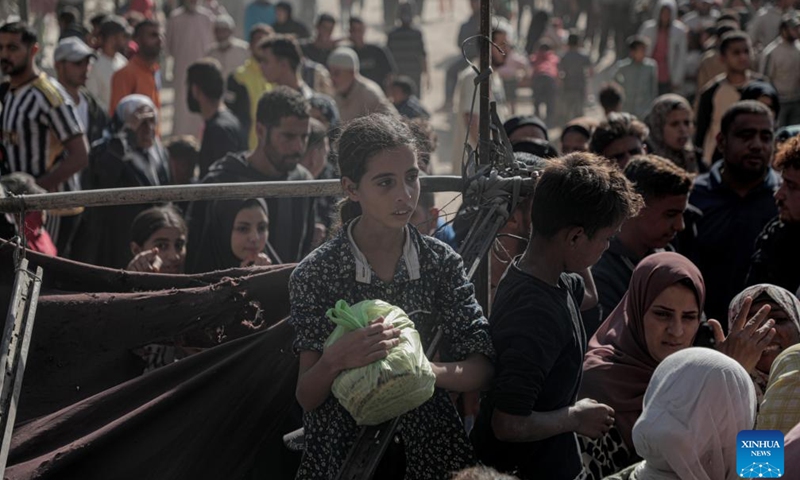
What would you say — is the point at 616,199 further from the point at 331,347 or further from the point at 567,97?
the point at 567,97

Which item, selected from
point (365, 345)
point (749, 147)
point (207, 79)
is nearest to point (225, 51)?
point (207, 79)

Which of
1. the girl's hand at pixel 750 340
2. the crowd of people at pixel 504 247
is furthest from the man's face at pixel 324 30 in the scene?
the girl's hand at pixel 750 340

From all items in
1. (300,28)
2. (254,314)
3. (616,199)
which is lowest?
(254,314)

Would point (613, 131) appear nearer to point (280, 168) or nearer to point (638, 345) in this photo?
point (280, 168)

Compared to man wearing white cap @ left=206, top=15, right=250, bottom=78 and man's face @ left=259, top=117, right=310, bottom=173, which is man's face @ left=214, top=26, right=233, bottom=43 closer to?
man wearing white cap @ left=206, top=15, right=250, bottom=78

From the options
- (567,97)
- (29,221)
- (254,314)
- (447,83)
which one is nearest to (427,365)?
(254,314)

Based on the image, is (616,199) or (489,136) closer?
(616,199)

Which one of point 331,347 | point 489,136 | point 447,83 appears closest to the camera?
point 331,347

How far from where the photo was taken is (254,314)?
165 inches

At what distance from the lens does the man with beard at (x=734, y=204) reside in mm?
6363

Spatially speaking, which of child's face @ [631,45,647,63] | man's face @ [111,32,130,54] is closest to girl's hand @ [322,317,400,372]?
man's face @ [111,32,130,54]

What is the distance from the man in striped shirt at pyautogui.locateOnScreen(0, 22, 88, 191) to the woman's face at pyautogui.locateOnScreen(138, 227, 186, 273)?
5.34ft

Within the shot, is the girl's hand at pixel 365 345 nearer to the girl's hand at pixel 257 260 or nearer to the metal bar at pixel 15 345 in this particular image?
the metal bar at pixel 15 345

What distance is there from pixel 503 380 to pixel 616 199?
2.13ft
